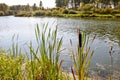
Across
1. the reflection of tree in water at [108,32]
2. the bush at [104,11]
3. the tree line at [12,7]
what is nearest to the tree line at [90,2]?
the bush at [104,11]

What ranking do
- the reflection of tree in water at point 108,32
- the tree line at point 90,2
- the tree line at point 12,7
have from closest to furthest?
the reflection of tree in water at point 108,32, the tree line at point 90,2, the tree line at point 12,7

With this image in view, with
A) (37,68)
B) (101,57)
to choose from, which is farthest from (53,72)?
(101,57)

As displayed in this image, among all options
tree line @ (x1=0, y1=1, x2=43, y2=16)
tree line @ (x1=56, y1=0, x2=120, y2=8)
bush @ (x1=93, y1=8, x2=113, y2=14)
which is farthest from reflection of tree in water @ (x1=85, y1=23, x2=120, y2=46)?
tree line @ (x1=0, y1=1, x2=43, y2=16)

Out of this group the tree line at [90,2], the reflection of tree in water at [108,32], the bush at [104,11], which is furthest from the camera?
the tree line at [90,2]

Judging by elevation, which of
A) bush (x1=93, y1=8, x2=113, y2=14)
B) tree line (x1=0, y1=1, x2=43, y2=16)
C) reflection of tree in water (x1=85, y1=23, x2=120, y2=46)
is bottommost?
reflection of tree in water (x1=85, y1=23, x2=120, y2=46)

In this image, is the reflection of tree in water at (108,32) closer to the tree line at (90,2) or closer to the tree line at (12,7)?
the tree line at (90,2)

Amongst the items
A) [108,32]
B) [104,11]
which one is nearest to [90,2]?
[104,11]

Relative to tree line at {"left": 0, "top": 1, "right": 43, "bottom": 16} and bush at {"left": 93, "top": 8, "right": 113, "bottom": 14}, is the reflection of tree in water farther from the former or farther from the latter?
tree line at {"left": 0, "top": 1, "right": 43, "bottom": 16}

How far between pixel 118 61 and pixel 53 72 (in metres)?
7.11

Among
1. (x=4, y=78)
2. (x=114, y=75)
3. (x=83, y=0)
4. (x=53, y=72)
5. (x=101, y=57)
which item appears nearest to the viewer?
(x=53, y=72)

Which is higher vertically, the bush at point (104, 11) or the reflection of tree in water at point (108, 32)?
the bush at point (104, 11)

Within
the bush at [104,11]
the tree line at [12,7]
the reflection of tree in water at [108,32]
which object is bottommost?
the reflection of tree in water at [108,32]

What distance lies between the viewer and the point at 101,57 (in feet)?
33.2

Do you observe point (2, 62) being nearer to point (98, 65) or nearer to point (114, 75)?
point (114, 75)
